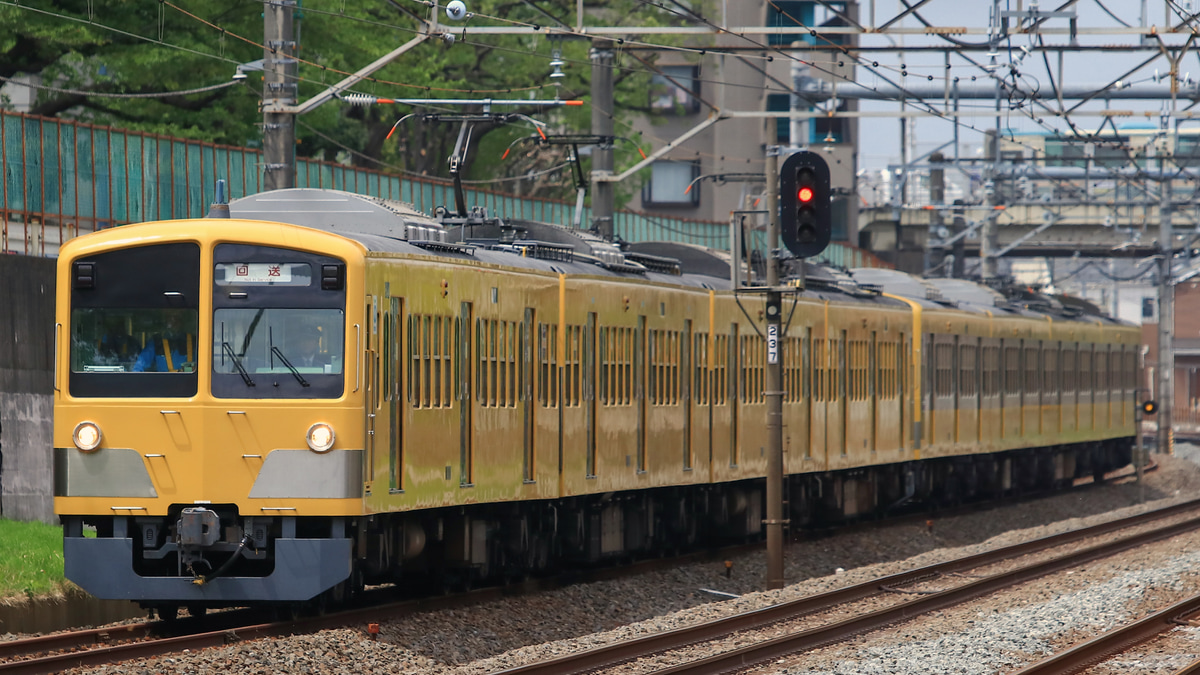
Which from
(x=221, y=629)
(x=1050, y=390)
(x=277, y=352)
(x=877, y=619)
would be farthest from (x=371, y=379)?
(x=1050, y=390)

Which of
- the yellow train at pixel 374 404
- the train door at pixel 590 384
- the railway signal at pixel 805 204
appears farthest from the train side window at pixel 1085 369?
the train door at pixel 590 384

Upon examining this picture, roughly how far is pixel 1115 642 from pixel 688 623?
3239 millimetres

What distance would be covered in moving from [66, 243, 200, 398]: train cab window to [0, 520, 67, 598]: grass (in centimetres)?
183

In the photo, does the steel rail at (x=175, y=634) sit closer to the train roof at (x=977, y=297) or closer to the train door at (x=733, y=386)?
the train door at (x=733, y=386)

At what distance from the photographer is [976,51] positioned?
22922mm

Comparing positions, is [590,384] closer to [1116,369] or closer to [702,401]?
[702,401]

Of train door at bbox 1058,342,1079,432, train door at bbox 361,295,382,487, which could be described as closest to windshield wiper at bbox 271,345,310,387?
train door at bbox 361,295,382,487

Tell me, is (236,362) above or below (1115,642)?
above

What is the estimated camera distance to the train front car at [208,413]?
41.2ft

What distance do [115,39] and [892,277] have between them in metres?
12.5

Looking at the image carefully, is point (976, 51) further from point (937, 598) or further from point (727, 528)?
point (937, 598)

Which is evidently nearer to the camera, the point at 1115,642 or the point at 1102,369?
the point at 1115,642

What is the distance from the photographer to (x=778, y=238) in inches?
717

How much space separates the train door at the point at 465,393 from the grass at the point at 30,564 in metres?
3.09
